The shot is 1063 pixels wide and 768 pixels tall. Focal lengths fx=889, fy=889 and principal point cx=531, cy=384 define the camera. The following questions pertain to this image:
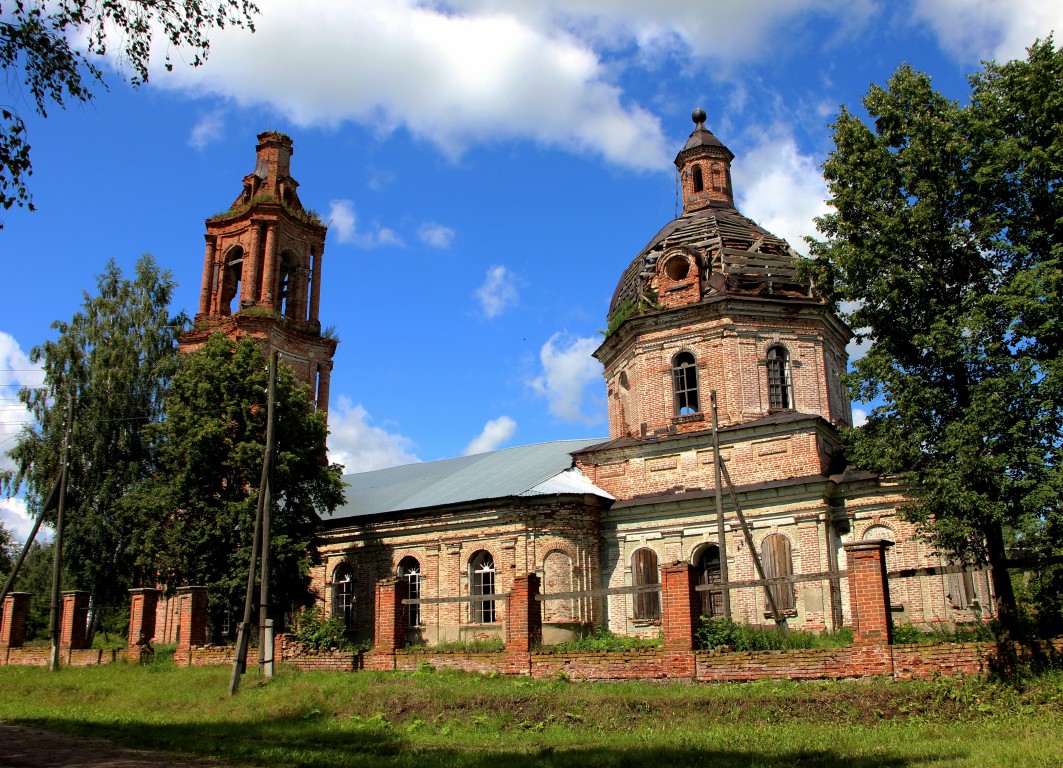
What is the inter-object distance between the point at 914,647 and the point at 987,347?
525cm

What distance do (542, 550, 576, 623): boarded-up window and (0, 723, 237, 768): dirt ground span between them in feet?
38.6

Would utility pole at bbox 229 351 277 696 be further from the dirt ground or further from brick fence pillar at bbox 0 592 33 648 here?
brick fence pillar at bbox 0 592 33 648

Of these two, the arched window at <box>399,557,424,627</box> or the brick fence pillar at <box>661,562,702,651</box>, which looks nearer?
the brick fence pillar at <box>661,562,702,651</box>

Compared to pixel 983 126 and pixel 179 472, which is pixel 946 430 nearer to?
pixel 983 126

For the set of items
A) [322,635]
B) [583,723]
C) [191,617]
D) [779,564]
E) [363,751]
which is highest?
[779,564]

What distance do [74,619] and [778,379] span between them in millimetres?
20781

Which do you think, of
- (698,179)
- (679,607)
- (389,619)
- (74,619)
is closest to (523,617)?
(679,607)

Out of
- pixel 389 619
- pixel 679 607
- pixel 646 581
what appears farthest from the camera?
pixel 646 581

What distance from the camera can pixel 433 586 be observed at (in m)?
25.5

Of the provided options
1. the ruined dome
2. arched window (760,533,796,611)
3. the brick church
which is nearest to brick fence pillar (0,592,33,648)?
the brick church

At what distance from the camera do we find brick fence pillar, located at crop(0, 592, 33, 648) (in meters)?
25.7

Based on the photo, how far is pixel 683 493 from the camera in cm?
2425

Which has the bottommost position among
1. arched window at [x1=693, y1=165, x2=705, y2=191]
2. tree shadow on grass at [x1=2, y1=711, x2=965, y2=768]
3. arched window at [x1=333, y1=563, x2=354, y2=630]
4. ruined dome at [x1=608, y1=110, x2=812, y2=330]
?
tree shadow on grass at [x1=2, y1=711, x2=965, y2=768]

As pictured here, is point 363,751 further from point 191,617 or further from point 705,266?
point 705,266
